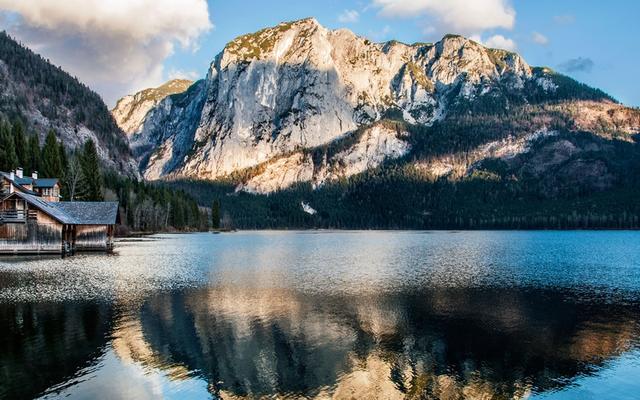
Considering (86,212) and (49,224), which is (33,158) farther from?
(49,224)

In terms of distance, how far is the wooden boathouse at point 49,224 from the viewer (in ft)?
232

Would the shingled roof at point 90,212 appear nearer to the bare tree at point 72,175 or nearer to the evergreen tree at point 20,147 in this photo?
the bare tree at point 72,175

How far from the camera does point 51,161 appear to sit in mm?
114062

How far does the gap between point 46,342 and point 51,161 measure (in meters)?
103

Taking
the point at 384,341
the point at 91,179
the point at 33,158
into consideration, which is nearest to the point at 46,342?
the point at 384,341

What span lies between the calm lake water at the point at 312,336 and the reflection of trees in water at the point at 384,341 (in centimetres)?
12

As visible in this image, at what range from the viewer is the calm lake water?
20.3 m

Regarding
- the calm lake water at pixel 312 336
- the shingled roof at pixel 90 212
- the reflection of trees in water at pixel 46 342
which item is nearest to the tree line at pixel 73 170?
the shingled roof at pixel 90 212

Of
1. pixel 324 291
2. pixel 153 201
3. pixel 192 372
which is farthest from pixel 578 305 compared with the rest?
pixel 153 201

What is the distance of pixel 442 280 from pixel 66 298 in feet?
118

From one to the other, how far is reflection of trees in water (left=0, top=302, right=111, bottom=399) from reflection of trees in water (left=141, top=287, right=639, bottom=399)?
10.5 feet

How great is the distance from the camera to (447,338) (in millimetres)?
28188

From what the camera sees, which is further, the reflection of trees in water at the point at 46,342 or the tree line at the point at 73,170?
the tree line at the point at 73,170

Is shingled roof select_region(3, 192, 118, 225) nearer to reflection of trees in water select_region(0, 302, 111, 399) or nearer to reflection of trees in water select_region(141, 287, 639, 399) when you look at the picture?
reflection of trees in water select_region(141, 287, 639, 399)
